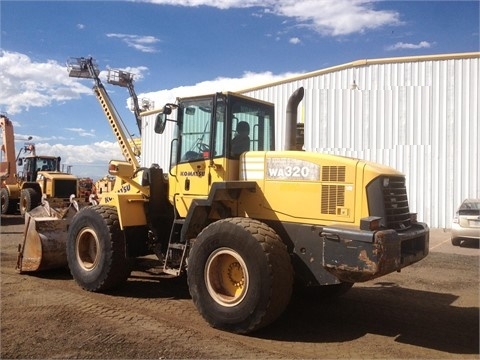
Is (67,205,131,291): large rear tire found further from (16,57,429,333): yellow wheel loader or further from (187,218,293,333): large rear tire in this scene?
(187,218,293,333): large rear tire

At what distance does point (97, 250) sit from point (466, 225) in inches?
403

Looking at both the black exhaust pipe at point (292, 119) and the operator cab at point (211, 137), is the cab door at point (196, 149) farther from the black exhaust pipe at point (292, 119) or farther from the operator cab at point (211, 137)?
the black exhaust pipe at point (292, 119)

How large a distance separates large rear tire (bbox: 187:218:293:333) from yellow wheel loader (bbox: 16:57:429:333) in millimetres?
12

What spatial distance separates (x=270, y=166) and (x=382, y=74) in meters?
11.8

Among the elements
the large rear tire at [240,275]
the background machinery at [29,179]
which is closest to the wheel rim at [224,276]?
the large rear tire at [240,275]

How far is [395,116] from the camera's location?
16.0m

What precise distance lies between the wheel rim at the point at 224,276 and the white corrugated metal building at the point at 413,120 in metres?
9.13

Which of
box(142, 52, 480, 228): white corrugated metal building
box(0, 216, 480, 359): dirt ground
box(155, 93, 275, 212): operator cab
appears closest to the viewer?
box(0, 216, 480, 359): dirt ground

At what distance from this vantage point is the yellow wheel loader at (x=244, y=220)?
Result: 5.12 meters

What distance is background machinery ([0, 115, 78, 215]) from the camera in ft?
61.8

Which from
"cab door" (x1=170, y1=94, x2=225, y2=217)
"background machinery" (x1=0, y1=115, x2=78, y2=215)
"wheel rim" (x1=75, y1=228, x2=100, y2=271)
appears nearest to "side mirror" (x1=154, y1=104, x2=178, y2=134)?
"cab door" (x1=170, y1=94, x2=225, y2=217)

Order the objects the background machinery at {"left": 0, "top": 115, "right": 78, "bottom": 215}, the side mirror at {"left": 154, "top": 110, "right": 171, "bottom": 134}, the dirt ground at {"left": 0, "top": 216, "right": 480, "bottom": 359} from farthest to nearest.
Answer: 1. the background machinery at {"left": 0, "top": 115, "right": 78, "bottom": 215}
2. the side mirror at {"left": 154, "top": 110, "right": 171, "bottom": 134}
3. the dirt ground at {"left": 0, "top": 216, "right": 480, "bottom": 359}

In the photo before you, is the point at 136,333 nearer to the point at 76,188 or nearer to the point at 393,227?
the point at 393,227

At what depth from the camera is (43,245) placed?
7883mm
